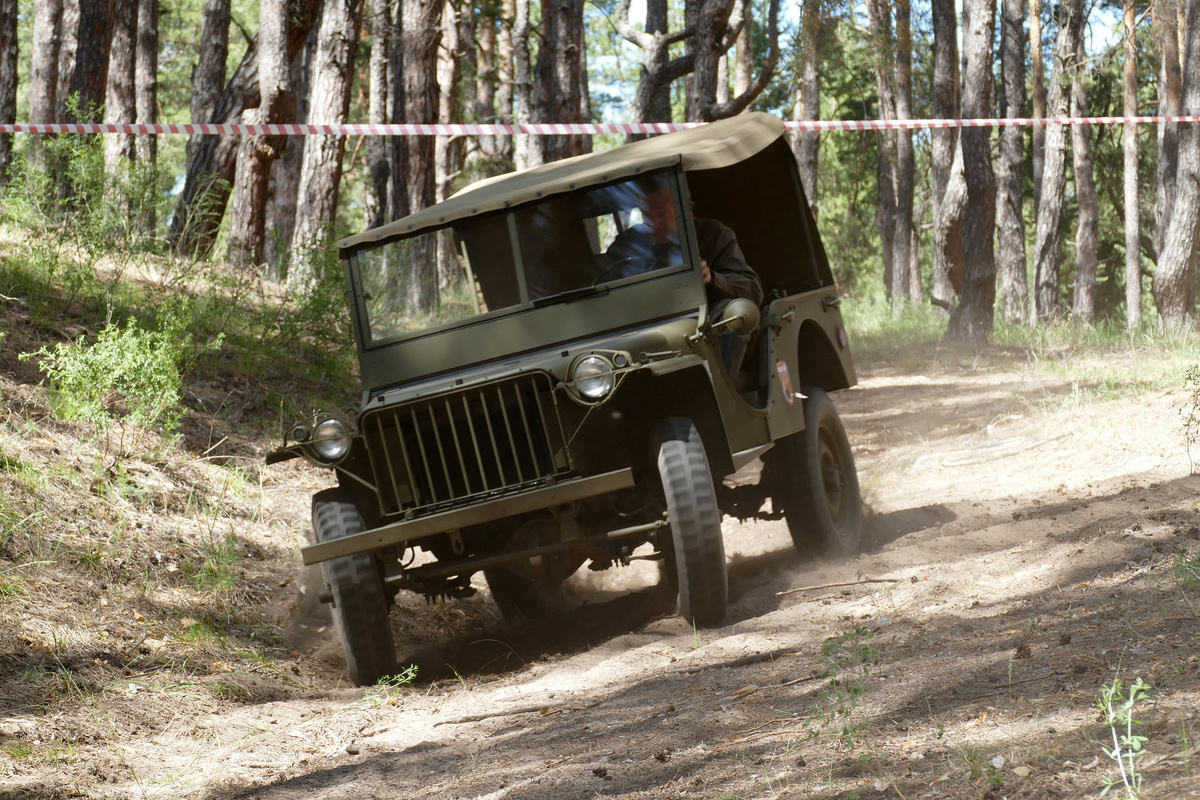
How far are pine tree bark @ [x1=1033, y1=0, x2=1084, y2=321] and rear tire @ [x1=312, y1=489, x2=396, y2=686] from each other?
1901cm

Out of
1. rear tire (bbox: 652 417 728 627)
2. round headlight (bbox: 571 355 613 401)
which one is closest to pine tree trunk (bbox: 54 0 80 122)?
round headlight (bbox: 571 355 613 401)

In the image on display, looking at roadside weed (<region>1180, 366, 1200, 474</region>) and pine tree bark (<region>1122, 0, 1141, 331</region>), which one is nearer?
roadside weed (<region>1180, 366, 1200, 474</region>)

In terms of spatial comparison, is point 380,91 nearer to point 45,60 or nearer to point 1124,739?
point 45,60

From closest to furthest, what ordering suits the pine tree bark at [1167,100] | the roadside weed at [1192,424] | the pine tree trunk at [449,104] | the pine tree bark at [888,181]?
the roadside weed at [1192,424]
the pine tree bark at [1167,100]
the pine tree bark at [888,181]
the pine tree trunk at [449,104]

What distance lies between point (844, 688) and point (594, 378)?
163cm

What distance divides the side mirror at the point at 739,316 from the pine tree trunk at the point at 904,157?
19722 millimetres

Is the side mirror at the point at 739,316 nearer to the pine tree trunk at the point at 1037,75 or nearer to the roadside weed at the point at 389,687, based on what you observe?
the roadside weed at the point at 389,687

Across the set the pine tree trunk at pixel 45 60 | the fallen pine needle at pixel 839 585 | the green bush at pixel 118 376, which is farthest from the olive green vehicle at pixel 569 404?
the pine tree trunk at pixel 45 60

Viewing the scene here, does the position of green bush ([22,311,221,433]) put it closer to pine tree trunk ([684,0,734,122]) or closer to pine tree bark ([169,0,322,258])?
pine tree bark ([169,0,322,258])

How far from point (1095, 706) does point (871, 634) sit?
1266 millimetres

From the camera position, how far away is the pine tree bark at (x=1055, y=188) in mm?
21391

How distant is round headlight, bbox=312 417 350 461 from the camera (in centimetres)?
468

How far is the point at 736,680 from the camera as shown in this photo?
3967 mm

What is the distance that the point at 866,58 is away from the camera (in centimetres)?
2041
